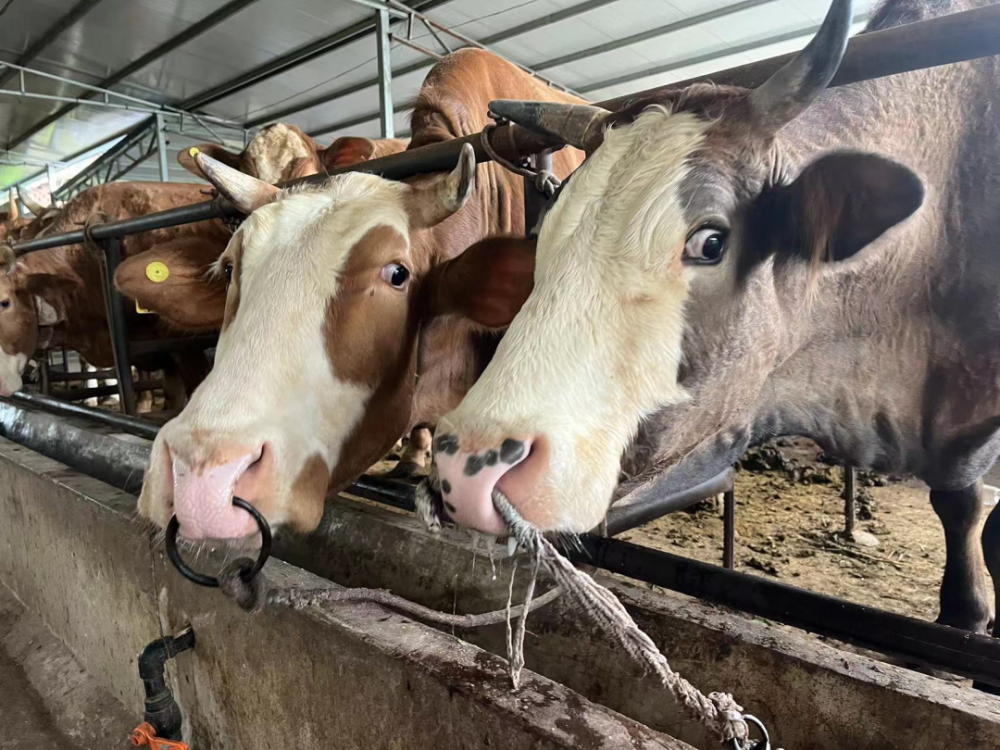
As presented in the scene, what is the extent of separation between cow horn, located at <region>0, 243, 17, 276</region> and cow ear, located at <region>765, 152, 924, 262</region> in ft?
17.0

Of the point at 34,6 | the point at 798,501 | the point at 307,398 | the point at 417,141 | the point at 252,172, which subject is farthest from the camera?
the point at 34,6

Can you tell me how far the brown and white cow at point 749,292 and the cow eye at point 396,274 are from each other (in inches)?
18.8

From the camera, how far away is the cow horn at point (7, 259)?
4.57 metres

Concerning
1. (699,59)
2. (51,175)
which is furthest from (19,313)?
(51,175)

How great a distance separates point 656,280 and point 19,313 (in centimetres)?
521

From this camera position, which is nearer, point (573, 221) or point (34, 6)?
point (573, 221)

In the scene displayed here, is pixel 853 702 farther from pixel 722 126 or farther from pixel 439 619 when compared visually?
pixel 722 126

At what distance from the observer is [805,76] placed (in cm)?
107

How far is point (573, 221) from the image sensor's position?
1.24 m

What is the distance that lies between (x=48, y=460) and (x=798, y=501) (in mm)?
4458

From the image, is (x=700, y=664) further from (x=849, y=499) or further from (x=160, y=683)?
(x=849, y=499)

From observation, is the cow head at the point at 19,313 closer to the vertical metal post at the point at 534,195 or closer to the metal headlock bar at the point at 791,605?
the metal headlock bar at the point at 791,605

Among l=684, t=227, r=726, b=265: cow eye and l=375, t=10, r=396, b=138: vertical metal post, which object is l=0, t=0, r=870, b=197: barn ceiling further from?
l=684, t=227, r=726, b=265: cow eye

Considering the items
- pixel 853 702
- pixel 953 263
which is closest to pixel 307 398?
pixel 853 702
